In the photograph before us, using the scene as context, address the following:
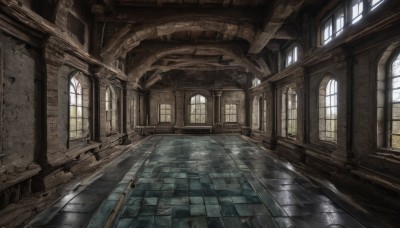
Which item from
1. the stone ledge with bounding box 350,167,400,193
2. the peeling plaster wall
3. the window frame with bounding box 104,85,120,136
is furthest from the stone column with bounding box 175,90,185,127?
the stone ledge with bounding box 350,167,400,193

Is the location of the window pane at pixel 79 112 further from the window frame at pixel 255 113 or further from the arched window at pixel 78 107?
the window frame at pixel 255 113

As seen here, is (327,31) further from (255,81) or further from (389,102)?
(255,81)

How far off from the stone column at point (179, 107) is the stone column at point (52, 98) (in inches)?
392

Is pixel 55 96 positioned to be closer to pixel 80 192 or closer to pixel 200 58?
pixel 80 192

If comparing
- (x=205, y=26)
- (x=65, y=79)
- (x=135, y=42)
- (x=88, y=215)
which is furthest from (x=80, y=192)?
(x=205, y=26)

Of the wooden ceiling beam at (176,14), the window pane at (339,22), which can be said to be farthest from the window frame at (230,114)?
the window pane at (339,22)

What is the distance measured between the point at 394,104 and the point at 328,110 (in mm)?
1908

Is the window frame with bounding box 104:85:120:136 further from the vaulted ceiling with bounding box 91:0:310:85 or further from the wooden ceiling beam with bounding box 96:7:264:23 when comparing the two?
the wooden ceiling beam with bounding box 96:7:264:23

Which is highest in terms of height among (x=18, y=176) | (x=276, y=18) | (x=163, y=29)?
(x=163, y=29)

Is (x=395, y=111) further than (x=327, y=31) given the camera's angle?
No

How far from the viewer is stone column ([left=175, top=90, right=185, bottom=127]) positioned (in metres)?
14.4

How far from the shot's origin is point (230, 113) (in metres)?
14.8

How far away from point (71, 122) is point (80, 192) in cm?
238

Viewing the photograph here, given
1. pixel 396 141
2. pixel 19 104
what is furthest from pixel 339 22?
pixel 19 104
